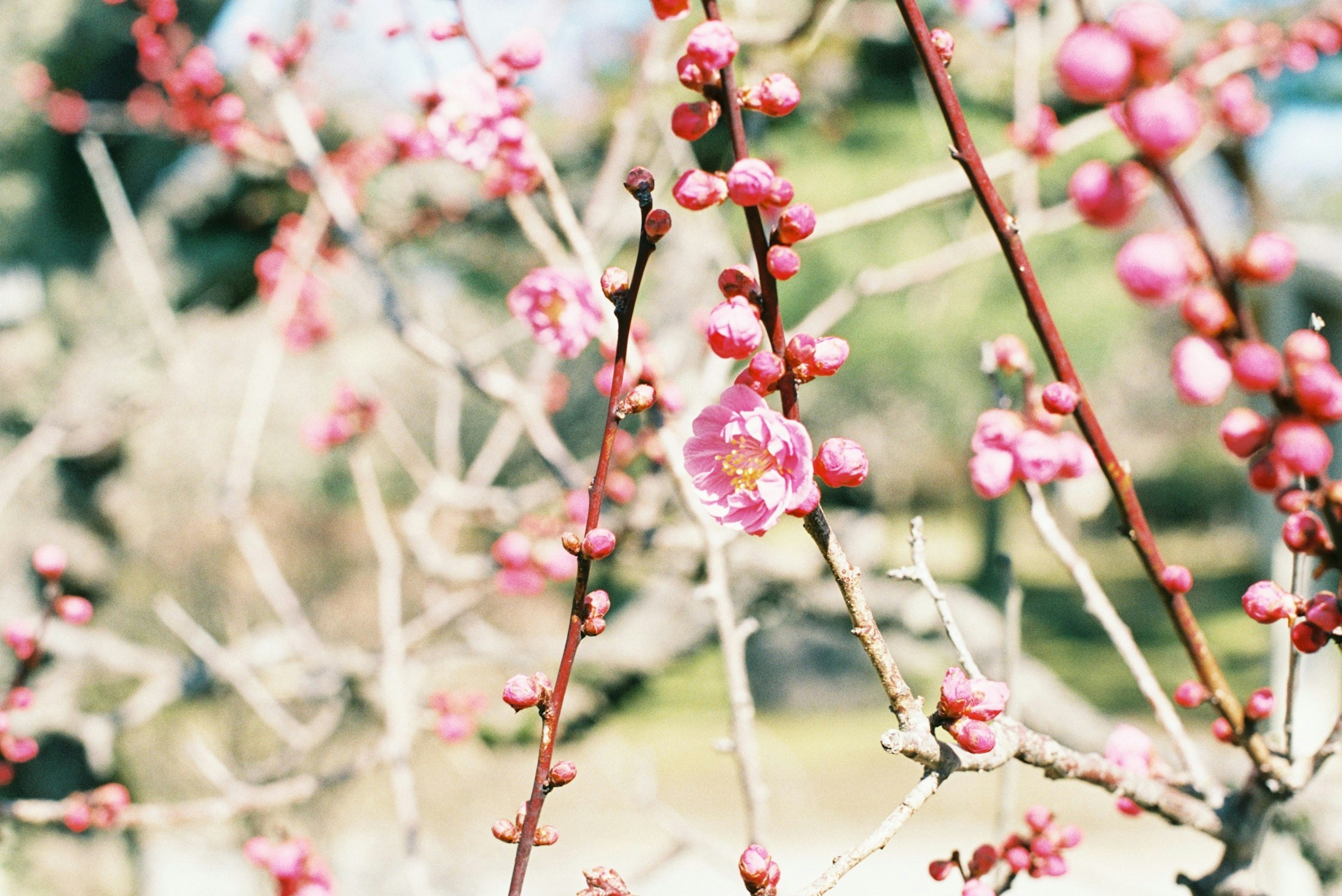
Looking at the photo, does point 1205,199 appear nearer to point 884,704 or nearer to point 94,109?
point 884,704

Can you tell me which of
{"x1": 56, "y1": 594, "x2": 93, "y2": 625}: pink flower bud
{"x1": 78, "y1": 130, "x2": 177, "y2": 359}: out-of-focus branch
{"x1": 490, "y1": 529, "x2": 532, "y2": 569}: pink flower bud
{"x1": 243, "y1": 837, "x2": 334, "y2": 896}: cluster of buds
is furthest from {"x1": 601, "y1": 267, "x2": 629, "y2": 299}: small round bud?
{"x1": 78, "y1": 130, "x2": 177, "y2": 359}: out-of-focus branch

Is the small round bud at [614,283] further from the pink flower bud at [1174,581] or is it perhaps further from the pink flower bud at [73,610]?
the pink flower bud at [73,610]

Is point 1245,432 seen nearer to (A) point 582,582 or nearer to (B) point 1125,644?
(A) point 582,582

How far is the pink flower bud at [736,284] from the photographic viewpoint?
1.61ft

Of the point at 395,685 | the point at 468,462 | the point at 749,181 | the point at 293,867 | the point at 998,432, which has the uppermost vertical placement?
the point at 749,181

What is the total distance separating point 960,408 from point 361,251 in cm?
648

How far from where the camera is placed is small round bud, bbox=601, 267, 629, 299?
1.66ft

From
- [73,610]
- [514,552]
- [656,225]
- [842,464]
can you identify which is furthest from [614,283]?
[514,552]

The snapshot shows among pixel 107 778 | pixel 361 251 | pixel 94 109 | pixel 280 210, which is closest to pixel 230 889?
pixel 107 778

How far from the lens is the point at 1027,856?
2.39ft

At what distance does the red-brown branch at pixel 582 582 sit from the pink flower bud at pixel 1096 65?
21 centimetres

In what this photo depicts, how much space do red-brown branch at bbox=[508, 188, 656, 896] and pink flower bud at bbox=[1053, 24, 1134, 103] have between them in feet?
0.69

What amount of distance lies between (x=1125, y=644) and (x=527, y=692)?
1.66ft

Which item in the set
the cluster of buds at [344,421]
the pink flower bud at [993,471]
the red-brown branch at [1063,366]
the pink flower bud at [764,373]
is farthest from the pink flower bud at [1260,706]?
the cluster of buds at [344,421]
